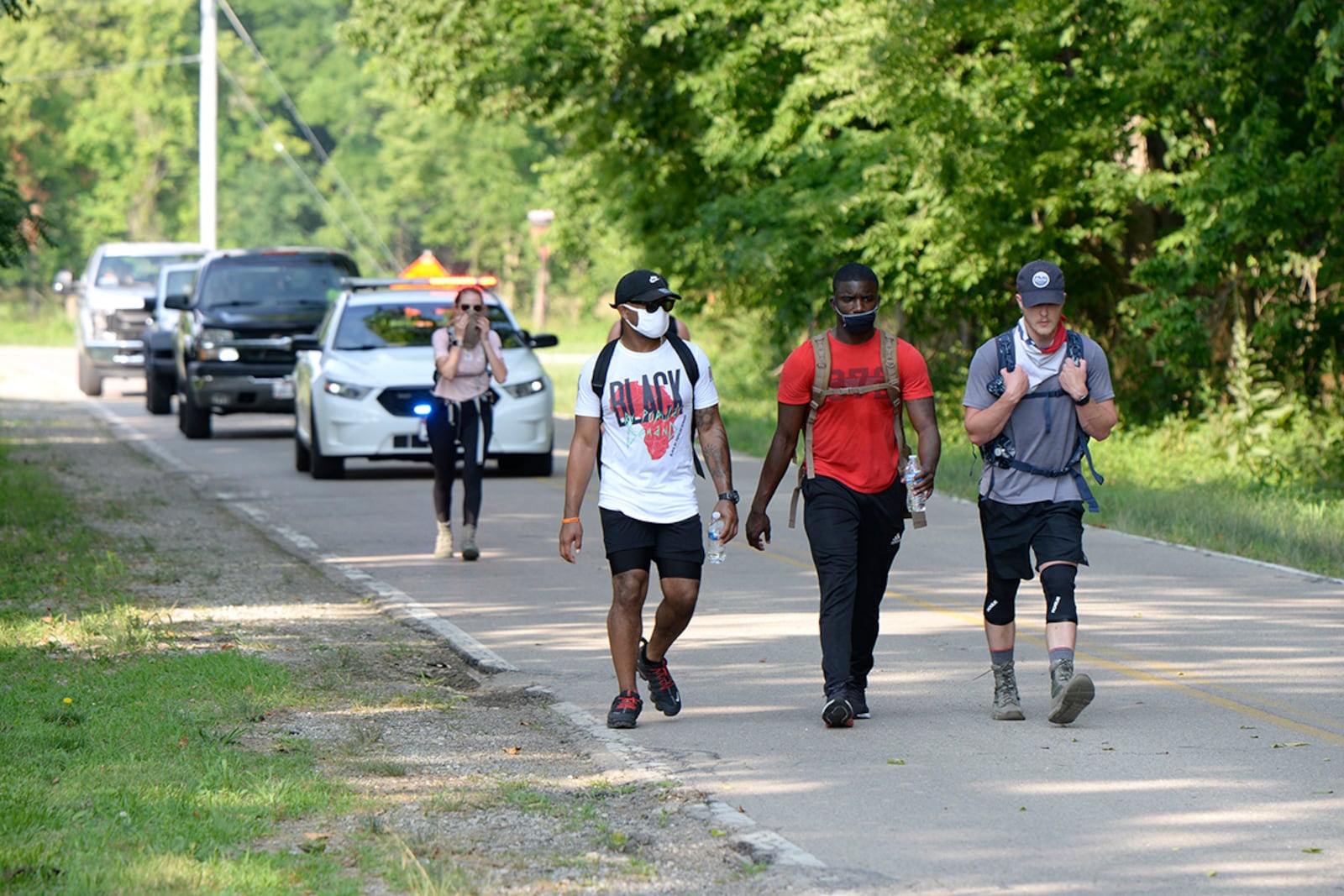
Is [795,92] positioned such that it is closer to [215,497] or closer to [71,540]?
[215,497]

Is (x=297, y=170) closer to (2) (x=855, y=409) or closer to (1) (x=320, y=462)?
(1) (x=320, y=462)

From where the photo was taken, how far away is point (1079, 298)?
78.9 feet

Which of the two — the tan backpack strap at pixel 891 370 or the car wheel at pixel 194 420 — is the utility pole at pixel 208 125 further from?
the tan backpack strap at pixel 891 370

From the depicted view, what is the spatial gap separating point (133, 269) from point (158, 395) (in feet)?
17.1

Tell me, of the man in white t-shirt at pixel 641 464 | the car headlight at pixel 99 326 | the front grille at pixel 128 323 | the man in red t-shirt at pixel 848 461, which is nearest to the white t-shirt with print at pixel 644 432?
the man in white t-shirt at pixel 641 464

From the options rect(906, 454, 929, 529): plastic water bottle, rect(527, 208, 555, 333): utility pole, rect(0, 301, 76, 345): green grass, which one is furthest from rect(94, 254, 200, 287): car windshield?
rect(906, 454, 929, 529): plastic water bottle

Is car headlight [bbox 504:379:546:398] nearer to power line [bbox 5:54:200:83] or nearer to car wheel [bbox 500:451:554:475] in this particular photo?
car wheel [bbox 500:451:554:475]

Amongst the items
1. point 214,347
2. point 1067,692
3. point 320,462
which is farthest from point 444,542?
point 214,347

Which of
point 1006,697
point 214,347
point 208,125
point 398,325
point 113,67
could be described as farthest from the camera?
point 113,67

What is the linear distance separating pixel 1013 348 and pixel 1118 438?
14.3 meters

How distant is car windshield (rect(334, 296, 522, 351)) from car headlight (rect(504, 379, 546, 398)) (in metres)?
0.78

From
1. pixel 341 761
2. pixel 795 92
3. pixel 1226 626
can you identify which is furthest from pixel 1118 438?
pixel 341 761

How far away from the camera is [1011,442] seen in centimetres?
784

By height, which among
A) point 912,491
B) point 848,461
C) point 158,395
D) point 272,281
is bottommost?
point 158,395
